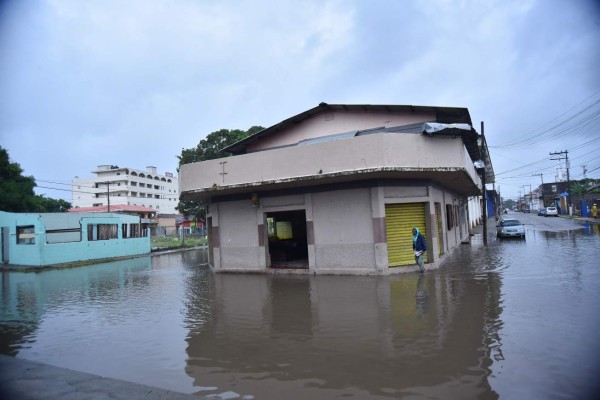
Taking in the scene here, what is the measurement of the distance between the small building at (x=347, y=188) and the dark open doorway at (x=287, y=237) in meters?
0.19

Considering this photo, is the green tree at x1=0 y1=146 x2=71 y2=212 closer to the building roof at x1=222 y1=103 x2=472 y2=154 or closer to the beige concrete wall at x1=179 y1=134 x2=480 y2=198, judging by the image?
the building roof at x1=222 y1=103 x2=472 y2=154

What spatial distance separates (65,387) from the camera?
4.94 meters

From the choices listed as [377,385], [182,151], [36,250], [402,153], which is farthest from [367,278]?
[182,151]

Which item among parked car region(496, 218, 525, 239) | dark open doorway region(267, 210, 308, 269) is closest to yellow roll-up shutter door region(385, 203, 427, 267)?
dark open doorway region(267, 210, 308, 269)

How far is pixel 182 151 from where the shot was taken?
36531mm

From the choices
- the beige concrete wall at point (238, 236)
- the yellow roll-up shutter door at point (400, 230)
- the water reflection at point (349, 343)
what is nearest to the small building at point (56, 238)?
the beige concrete wall at point (238, 236)

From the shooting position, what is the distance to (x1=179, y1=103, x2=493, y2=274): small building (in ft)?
39.3

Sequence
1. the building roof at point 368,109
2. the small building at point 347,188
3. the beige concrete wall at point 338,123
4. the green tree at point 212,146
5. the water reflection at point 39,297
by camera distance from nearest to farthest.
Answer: the water reflection at point 39,297 → the small building at point 347,188 → the building roof at point 368,109 → the beige concrete wall at point 338,123 → the green tree at point 212,146

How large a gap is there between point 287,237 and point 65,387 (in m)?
16.3

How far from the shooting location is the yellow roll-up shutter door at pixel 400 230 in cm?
1299

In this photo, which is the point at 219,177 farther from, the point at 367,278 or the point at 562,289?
the point at 562,289

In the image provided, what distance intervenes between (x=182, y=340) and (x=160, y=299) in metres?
4.73

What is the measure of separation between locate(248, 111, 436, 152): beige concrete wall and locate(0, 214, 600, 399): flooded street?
682cm

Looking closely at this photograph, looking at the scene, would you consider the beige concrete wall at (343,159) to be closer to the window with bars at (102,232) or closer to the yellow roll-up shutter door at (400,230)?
the yellow roll-up shutter door at (400,230)
